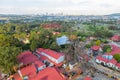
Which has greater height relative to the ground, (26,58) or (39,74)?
Result: (26,58)

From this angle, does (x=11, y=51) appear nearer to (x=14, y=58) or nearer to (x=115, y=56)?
(x=14, y=58)

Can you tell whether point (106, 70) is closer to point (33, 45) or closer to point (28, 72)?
point (28, 72)

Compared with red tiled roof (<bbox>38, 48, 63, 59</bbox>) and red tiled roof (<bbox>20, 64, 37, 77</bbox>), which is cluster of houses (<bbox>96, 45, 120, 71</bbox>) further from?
red tiled roof (<bbox>20, 64, 37, 77</bbox>)

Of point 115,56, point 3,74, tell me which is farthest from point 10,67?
point 115,56

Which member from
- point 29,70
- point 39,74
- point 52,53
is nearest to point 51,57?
point 52,53

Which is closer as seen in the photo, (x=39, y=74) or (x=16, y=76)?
(x=39, y=74)

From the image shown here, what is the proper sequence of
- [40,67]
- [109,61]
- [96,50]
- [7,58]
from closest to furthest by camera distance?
[7,58]
[40,67]
[109,61]
[96,50]

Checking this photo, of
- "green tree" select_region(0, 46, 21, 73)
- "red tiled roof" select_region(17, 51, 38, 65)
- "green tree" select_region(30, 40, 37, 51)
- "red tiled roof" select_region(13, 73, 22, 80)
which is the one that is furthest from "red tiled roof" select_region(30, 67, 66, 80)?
"green tree" select_region(30, 40, 37, 51)

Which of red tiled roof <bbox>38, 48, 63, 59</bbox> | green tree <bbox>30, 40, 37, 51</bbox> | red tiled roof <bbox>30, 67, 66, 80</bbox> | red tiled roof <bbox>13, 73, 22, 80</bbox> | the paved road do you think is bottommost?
the paved road
